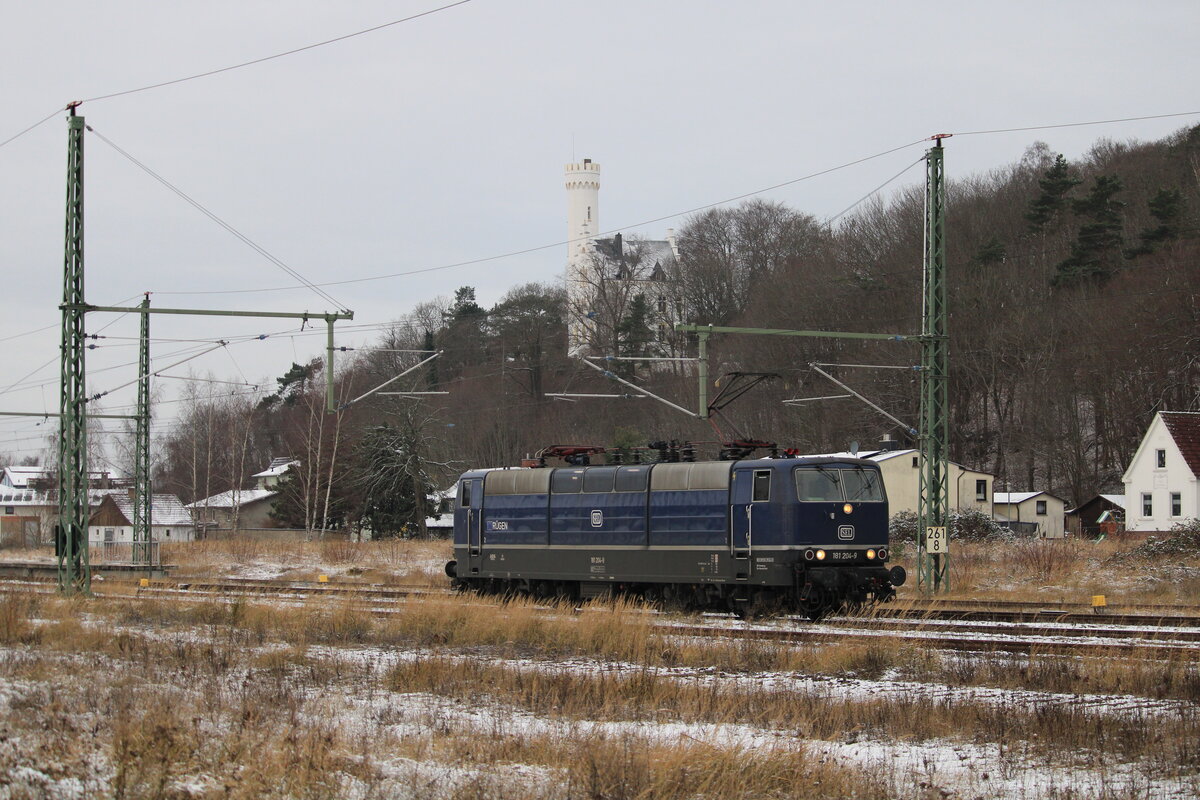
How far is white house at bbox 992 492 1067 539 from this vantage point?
64.0 metres

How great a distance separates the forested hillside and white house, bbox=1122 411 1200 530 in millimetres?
5644

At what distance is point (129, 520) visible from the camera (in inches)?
3319

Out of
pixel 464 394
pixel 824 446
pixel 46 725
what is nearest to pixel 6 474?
pixel 464 394

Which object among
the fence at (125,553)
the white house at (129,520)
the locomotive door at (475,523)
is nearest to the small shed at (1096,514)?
the locomotive door at (475,523)

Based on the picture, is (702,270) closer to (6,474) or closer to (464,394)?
(464,394)

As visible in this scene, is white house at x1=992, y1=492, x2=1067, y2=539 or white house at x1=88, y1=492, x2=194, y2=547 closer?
white house at x1=992, y1=492, x2=1067, y2=539

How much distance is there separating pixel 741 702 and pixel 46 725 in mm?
6183

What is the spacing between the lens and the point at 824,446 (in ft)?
234

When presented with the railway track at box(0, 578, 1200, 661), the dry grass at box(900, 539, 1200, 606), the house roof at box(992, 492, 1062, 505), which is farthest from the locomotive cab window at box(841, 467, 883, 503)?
the house roof at box(992, 492, 1062, 505)

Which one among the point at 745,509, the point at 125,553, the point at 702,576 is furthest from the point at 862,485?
the point at 125,553

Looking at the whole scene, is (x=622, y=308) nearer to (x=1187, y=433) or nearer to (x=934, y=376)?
(x=1187, y=433)

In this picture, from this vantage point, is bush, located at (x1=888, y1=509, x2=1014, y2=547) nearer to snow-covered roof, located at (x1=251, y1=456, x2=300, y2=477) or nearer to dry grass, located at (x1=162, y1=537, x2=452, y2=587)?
dry grass, located at (x1=162, y1=537, x2=452, y2=587)

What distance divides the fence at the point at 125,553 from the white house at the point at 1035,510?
131 ft

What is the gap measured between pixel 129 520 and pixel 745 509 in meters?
70.3
